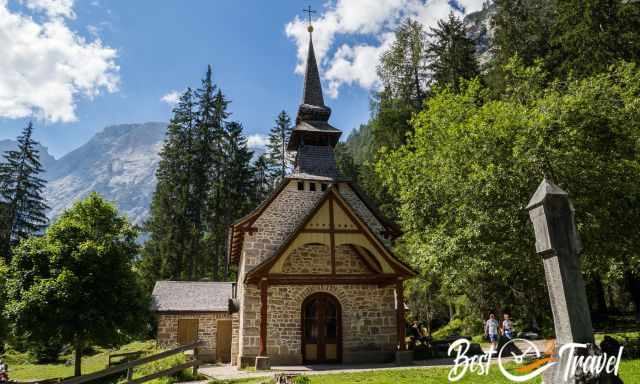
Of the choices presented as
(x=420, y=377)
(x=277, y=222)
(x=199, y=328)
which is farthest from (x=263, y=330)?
(x=199, y=328)

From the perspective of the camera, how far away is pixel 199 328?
22469 millimetres

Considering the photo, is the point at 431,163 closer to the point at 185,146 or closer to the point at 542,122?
the point at 542,122

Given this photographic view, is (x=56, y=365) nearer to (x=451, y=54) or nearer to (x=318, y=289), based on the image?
(x=318, y=289)

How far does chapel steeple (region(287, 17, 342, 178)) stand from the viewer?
20000 mm

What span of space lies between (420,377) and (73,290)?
553 inches

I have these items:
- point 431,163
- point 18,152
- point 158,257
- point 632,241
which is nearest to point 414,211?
point 431,163

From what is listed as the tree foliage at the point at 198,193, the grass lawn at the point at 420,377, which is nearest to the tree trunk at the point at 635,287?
the grass lawn at the point at 420,377

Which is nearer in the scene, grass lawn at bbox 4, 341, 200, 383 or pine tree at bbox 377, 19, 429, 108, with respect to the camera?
grass lawn at bbox 4, 341, 200, 383

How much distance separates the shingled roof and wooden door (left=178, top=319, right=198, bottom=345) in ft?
1.98

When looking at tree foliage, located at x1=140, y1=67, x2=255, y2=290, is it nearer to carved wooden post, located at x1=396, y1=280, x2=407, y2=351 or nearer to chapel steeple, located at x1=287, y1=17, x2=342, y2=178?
chapel steeple, located at x1=287, y1=17, x2=342, y2=178

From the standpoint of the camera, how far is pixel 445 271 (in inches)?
631

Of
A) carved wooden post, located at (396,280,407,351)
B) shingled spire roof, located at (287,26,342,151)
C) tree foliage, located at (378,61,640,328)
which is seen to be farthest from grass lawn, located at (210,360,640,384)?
shingled spire roof, located at (287,26,342,151)

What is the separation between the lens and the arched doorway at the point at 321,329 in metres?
15.7

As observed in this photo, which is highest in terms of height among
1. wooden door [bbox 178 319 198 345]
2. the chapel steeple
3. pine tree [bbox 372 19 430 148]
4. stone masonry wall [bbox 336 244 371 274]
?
pine tree [bbox 372 19 430 148]
